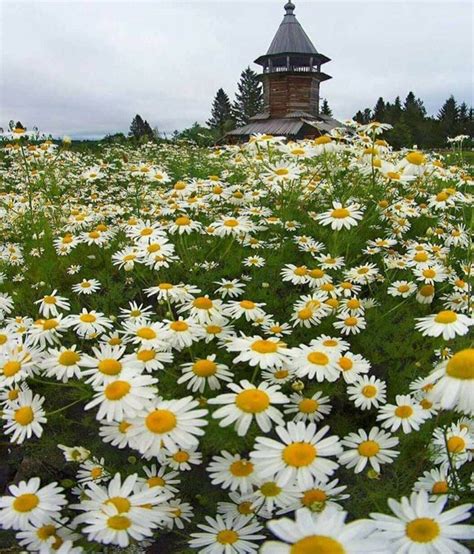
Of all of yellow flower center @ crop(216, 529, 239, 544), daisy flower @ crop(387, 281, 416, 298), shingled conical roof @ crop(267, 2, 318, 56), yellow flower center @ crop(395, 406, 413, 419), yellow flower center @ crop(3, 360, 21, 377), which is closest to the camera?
yellow flower center @ crop(216, 529, 239, 544)

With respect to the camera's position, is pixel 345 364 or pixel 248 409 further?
pixel 345 364

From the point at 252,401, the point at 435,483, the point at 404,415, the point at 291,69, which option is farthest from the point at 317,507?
the point at 291,69

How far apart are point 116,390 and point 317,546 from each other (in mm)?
808

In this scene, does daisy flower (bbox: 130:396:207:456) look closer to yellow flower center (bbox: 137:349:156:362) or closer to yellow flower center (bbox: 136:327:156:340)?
yellow flower center (bbox: 137:349:156:362)

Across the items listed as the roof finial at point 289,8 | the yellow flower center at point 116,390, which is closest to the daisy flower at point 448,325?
the yellow flower center at point 116,390

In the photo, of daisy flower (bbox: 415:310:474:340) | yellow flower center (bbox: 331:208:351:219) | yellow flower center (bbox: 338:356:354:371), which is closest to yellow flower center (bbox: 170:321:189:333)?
yellow flower center (bbox: 338:356:354:371)

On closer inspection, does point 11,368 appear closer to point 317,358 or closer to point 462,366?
point 317,358

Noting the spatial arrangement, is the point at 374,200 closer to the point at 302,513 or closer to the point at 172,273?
the point at 172,273

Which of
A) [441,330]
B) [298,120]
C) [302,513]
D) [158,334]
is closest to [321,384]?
[441,330]

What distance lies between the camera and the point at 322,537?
941mm

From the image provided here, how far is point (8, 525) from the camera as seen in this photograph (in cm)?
133

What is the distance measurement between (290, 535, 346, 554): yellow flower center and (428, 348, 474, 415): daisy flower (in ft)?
1.83

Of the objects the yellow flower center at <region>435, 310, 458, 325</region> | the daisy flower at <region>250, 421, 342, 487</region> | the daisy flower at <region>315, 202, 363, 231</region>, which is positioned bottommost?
the daisy flower at <region>250, 421, 342, 487</region>

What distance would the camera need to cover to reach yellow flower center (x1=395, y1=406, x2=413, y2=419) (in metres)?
1.90
